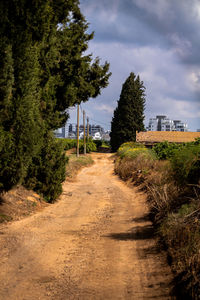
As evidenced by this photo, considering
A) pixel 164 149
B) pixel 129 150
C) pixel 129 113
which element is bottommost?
pixel 129 150

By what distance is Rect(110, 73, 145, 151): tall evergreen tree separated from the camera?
52656mm

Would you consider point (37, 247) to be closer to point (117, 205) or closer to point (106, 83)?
point (117, 205)

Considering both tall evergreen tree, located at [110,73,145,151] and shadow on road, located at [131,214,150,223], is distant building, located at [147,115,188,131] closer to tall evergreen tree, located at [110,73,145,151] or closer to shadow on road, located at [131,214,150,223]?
tall evergreen tree, located at [110,73,145,151]

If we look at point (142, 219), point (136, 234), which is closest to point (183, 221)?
point (136, 234)

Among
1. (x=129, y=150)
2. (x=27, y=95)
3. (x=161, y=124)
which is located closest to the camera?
(x=27, y=95)

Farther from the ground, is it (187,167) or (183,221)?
(187,167)

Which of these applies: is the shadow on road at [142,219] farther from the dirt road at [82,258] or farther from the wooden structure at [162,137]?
the wooden structure at [162,137]

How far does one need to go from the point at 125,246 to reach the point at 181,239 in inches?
57.3

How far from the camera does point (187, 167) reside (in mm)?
8445

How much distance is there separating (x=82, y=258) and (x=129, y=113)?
47.7 metres

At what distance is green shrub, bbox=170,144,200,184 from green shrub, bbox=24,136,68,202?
5269mm

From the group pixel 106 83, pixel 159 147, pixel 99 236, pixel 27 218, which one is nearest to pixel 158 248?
pixel 99 236

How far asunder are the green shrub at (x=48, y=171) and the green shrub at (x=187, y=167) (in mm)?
5269

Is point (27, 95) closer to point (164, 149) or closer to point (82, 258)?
point (82, 258)
